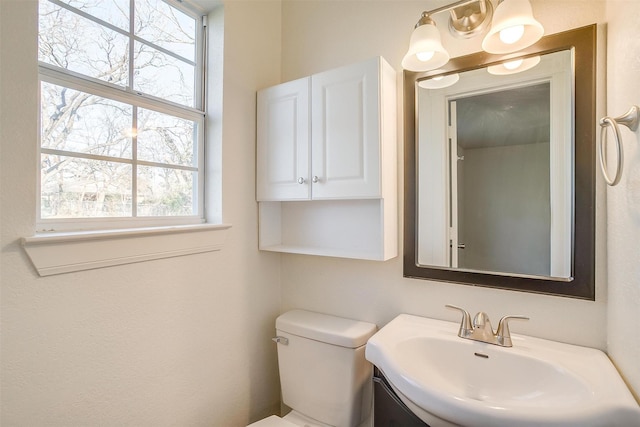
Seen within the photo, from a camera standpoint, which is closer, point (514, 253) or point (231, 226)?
Result: point (514, 253)

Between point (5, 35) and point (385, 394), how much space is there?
1.60 meters

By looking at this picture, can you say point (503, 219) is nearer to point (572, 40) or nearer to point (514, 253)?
point (514, 253)

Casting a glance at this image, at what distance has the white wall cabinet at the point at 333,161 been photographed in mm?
1268

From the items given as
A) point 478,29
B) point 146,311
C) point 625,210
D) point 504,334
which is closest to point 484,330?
point 504,334

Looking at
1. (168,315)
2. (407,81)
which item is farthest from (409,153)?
(168,315)

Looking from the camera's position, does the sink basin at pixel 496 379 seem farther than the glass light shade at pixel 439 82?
No

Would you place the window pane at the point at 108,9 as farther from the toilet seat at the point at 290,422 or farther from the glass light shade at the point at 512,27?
the toilet seat at the point at 290,422

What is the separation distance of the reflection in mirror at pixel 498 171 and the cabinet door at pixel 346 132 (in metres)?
0.23

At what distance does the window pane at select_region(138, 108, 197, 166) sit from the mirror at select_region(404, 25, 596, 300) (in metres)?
0.99

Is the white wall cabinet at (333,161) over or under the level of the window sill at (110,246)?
over

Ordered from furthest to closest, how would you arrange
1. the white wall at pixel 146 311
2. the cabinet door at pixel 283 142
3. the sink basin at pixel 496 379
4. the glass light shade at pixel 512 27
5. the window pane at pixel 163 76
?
the cabinet door at pixel 283 142 < the window pane at pixel 163 76 < the glass light shade at pixel 512 27 < the white wall at pixel 146 311 < the sink basin at pixel 496 379

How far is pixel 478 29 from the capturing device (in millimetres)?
1158

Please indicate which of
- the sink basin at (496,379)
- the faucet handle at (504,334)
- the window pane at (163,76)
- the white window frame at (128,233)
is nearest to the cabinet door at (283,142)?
the white window frame at (128,233)

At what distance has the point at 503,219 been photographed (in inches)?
45.8
